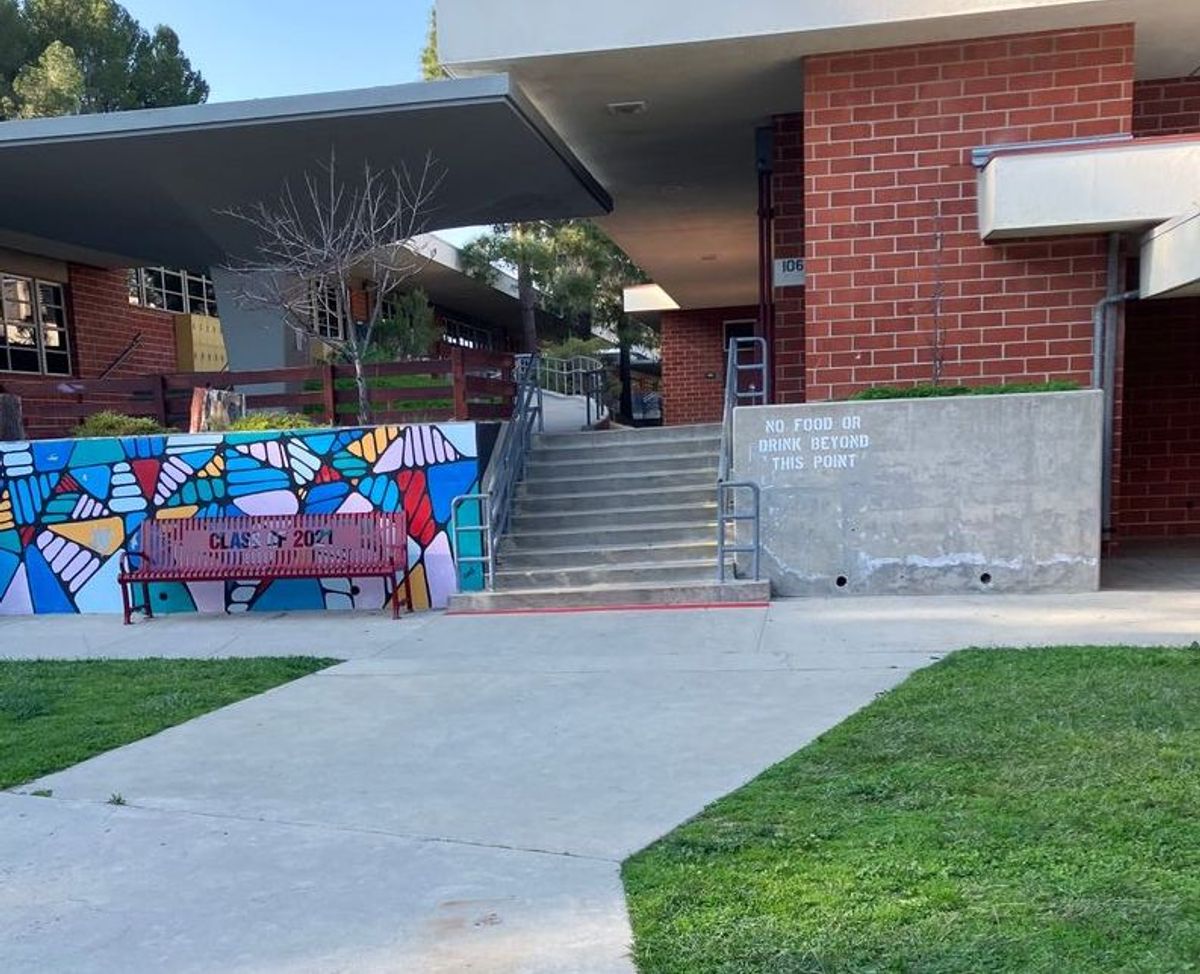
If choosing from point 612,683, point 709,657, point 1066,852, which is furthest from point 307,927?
point 709,657

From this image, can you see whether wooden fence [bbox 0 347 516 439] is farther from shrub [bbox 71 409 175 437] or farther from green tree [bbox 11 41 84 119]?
green tree [bbox 11 41 84 119]

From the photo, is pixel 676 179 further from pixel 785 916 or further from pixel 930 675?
pixel 785 916

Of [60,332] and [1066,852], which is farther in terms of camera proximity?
[60,332]

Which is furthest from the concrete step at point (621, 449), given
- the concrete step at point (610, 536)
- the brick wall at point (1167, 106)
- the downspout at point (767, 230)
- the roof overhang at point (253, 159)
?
the brick wall at point (1167, 106)

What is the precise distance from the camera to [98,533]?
395 inches

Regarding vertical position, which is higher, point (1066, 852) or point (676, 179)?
point (676, 179)

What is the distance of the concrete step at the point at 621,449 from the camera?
10.8 meters

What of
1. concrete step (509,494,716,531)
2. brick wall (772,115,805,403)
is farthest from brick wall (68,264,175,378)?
brick wall (772,115,805,403)

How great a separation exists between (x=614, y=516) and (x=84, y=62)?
66.5ft

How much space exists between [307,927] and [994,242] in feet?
28.1

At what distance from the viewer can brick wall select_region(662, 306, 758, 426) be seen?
23281mm

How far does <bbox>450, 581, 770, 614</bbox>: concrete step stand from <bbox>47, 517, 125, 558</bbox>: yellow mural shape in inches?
150

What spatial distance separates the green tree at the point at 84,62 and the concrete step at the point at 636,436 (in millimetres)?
14936

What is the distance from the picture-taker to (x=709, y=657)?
21.9 feet
